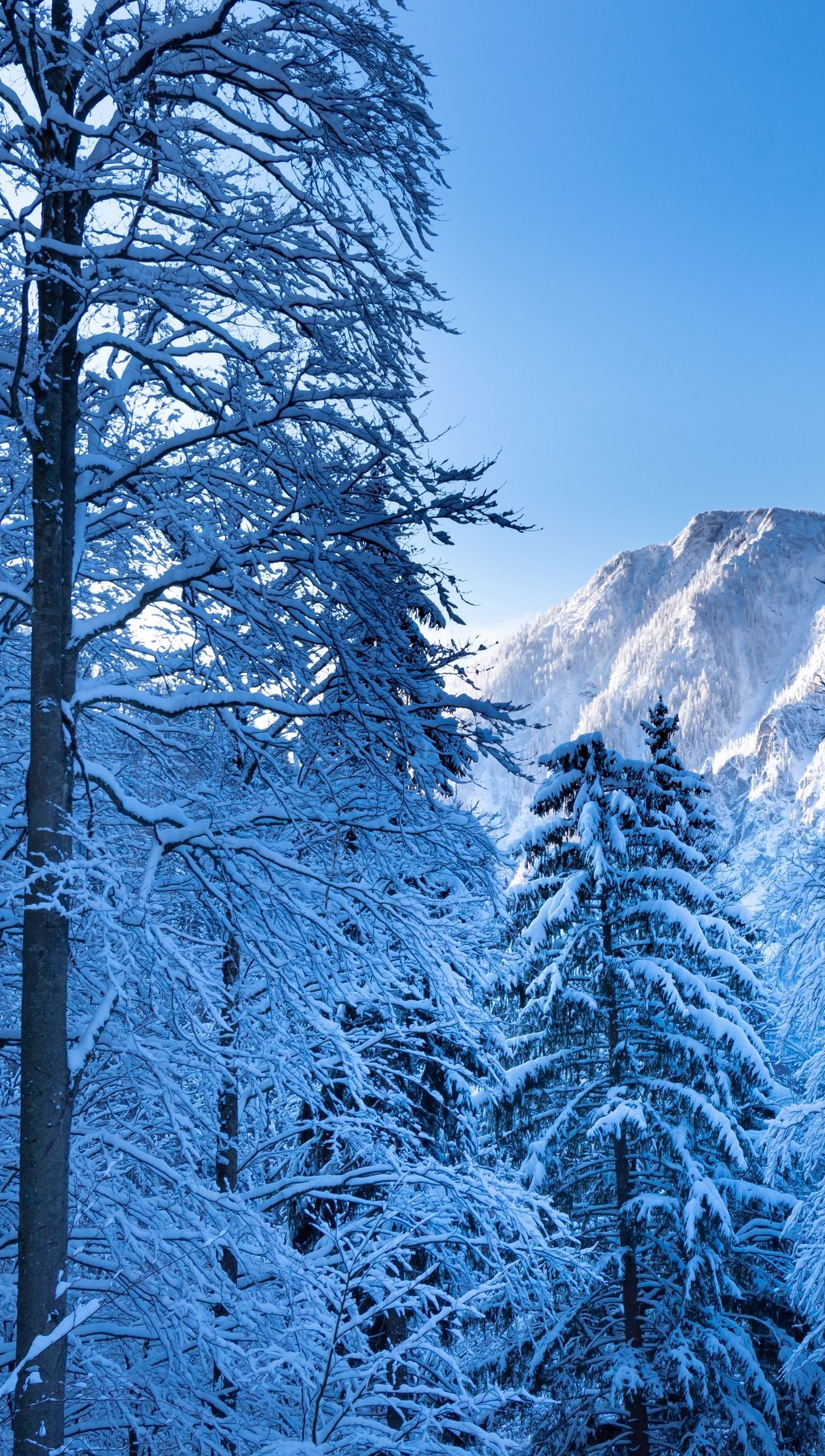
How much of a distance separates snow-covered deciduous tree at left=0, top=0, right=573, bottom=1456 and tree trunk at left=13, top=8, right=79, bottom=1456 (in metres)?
0.01

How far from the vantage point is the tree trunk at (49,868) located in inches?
130

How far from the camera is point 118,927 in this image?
3.29 metres

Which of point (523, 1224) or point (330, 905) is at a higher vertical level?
point (330, 905)

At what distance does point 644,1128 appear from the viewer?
11633 mm

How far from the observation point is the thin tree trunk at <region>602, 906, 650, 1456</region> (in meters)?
11.0

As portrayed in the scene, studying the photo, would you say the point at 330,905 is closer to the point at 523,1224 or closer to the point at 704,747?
the point at 523,1224

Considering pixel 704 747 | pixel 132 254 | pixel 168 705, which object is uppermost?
pixel 704 747

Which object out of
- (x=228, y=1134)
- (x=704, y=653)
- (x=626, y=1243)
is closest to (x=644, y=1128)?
(x=626, y=1243)

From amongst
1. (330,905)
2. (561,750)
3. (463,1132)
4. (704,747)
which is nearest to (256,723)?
(330,905)

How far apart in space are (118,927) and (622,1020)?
10678 millimetres

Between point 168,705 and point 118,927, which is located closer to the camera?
point 118,927

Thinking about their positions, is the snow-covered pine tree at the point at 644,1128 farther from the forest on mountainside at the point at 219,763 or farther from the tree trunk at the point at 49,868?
the tree trunk at the point at 49,868

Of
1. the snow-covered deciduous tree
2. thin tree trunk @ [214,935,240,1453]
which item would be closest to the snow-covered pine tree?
thin tree trunk @ [214,935,240,1453]

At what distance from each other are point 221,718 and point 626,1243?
10.5 m
